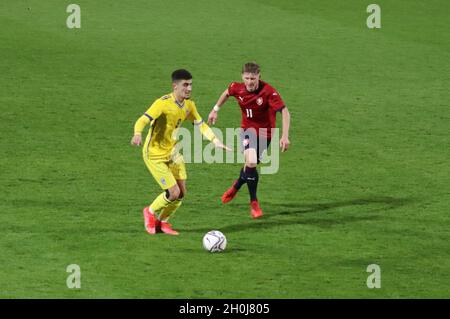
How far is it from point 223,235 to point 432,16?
62.6 feet

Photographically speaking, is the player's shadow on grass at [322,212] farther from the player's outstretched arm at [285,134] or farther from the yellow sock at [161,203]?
the player's outstretched arm at [285,134]

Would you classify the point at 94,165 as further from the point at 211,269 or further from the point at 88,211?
the point at 211,269

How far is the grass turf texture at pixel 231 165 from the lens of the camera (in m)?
13.1

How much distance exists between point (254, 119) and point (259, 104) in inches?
12.4

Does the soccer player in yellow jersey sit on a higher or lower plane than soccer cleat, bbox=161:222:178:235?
higher

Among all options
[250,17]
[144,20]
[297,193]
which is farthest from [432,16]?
[297,193]

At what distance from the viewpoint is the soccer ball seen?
540 inches

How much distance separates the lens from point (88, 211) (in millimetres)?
15648

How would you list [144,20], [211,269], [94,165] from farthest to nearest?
[144,20]
[94,165]
[211,269]

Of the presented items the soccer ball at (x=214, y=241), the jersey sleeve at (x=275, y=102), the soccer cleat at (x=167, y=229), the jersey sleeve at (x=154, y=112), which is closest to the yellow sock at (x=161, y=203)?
the soccer cleat at (x=167, y=229)

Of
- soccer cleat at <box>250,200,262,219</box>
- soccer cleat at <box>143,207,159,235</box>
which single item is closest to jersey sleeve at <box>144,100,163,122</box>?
soccer cleat at <box>143,207,159,235</box>

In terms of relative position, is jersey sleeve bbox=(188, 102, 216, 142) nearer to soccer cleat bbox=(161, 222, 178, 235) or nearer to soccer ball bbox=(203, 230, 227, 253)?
soccer cleat bbox=(161, 222, 178, 235)

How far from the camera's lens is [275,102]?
15633mm

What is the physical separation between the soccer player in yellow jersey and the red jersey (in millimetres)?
1399
